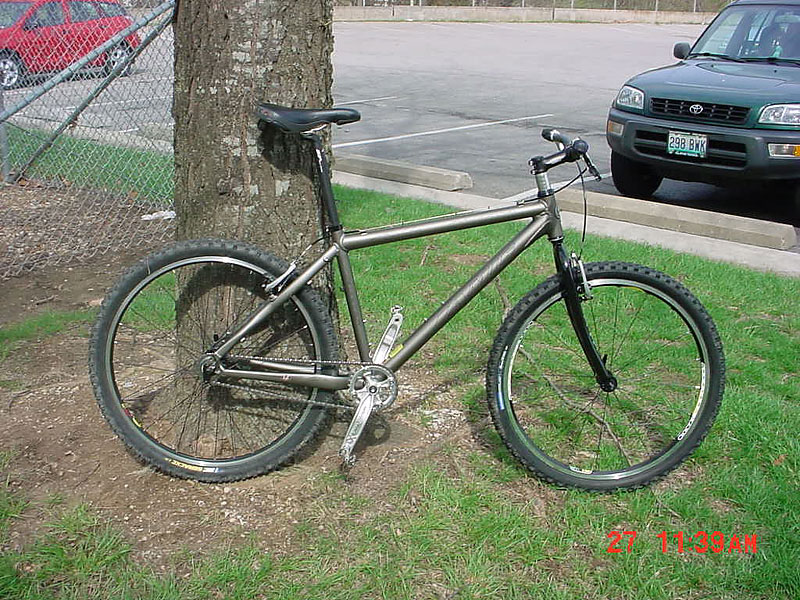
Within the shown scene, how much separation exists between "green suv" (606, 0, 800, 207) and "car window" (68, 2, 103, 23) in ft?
15.2

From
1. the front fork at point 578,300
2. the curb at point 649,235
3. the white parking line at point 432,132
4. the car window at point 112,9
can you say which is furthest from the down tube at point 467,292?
the white parking line at point 432,132

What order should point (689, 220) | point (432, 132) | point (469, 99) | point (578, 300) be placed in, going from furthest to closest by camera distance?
point (469, 99) → point (432, 132) → point (689, 220) → point (578, 300)

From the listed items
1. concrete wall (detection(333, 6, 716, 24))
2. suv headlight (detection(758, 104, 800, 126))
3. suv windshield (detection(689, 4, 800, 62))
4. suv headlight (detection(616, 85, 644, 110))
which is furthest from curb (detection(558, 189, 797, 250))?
concrete wall (detection(333, 6, 716, 24))

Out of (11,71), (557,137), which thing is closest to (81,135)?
(11,71)

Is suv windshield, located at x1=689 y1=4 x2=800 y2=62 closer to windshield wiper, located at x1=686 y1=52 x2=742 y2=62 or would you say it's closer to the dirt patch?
windshield wiper, located at x1=686 y1=52 x2=742 y2=62

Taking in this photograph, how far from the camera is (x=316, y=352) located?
3303 mm

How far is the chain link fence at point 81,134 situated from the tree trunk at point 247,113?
8.44ft

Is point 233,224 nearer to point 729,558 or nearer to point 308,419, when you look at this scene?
point 308,419

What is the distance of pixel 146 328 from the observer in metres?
3.96

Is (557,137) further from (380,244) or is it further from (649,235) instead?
(649,235)

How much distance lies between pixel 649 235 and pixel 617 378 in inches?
118

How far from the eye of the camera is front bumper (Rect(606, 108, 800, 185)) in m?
7.17

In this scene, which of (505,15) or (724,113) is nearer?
(724,113)
